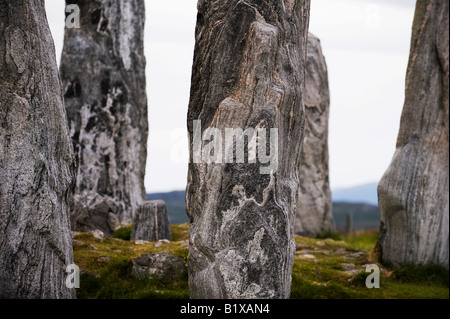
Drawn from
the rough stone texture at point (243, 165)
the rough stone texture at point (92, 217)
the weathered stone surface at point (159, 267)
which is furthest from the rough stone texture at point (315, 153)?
the rough stone texture at point (243, 165)

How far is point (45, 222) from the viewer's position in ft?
25.9

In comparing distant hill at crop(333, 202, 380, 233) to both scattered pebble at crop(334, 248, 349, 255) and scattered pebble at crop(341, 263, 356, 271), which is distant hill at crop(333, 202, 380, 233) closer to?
scattered pebble at crop(334, 248, 349, 255)

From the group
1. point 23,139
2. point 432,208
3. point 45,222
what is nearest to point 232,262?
point 45,222

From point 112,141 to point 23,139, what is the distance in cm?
649

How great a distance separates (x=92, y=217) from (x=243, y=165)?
5.68 metres

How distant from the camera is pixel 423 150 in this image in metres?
11.6

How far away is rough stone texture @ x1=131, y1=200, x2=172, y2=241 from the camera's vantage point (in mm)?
11844

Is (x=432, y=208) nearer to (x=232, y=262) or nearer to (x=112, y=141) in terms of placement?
(x=232, y=262)

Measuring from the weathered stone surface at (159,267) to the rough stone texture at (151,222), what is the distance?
8.04 feet

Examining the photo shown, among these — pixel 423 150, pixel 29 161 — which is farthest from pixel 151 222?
pixel 423 150

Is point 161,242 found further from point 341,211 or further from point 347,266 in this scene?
point 341,211

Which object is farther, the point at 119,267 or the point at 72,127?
the point at 72,127

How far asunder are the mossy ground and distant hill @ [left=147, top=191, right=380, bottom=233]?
7.43 ft

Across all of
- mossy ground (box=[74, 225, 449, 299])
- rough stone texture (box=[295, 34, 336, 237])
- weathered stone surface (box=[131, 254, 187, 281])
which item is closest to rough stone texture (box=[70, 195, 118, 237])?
mossy ground (box=[74, 225, 449, 299])
